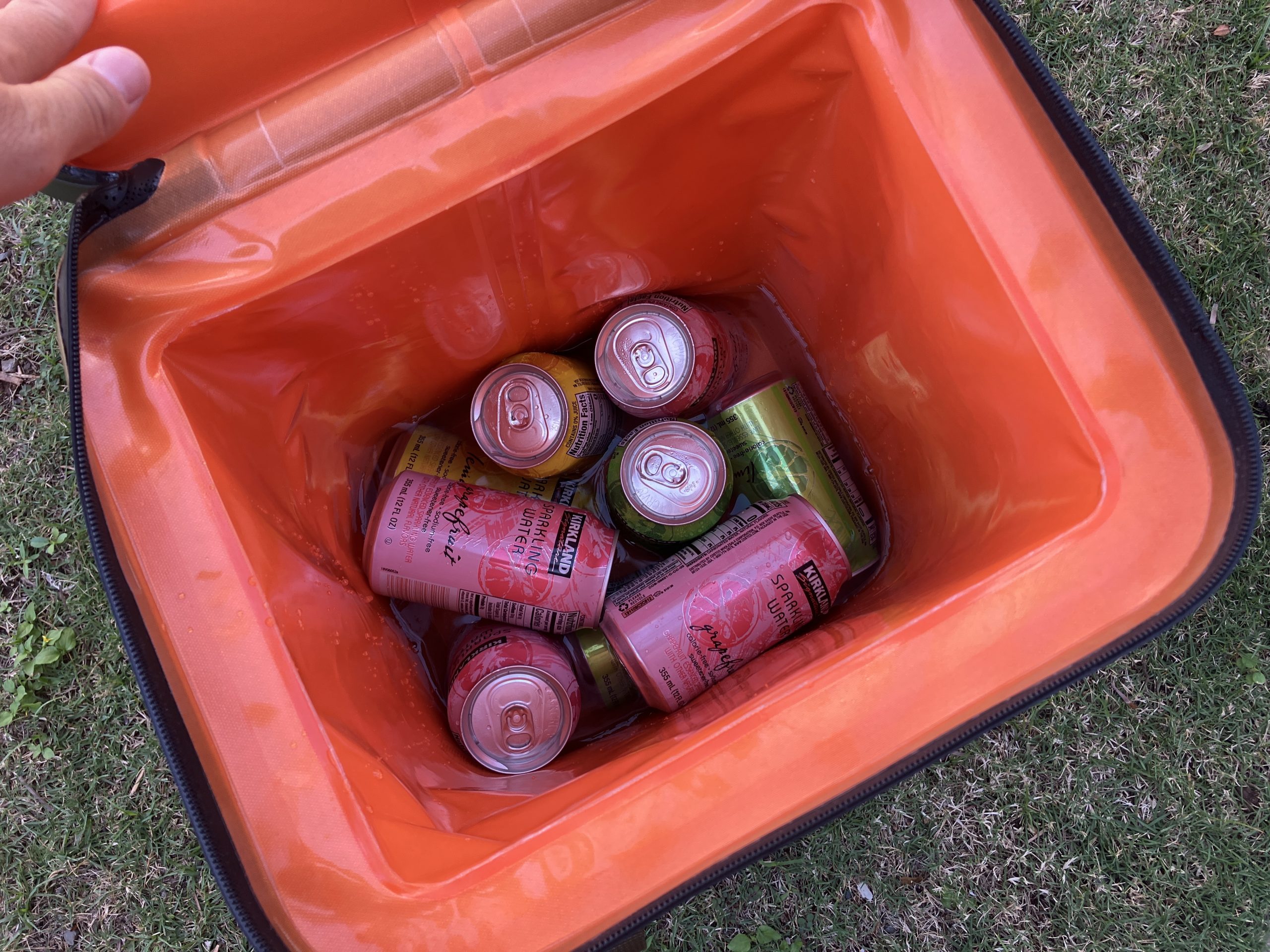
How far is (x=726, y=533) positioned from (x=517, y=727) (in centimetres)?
35

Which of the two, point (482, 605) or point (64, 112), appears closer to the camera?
point (64, 112)

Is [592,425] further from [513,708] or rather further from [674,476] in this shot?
[513,708]

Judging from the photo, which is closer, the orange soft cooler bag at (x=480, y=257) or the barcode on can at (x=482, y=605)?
the orange soft cooler bag at (x=480, y=257)

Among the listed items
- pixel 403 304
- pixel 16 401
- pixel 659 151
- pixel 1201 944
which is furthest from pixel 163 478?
pixel 1201 944

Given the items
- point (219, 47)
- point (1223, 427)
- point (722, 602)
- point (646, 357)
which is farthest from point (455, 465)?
point (1223, 427)

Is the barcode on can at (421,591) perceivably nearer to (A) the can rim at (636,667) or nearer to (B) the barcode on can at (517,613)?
(B) the barcode on can at (517,613)

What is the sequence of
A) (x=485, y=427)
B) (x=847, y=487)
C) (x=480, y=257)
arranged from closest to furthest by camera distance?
(x=480, y=257) → (x=485, y=427) → (x=847, y=487)

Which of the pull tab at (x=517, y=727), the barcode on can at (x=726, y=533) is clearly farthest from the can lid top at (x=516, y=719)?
the barcode on can at (x=726, y=533)

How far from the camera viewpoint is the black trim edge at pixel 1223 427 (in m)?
0.71

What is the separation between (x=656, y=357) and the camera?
3.55ft

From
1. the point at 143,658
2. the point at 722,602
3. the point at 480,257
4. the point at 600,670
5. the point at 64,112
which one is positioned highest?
the point at 64,112

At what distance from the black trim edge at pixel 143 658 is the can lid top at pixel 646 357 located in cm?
57

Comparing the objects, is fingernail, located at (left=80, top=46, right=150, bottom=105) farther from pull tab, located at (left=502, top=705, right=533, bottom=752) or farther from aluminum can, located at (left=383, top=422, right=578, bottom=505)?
pull tab, located at (left=502, top=705, right=533, bottom=752)

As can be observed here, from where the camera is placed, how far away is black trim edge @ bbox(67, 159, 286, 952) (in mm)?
693
